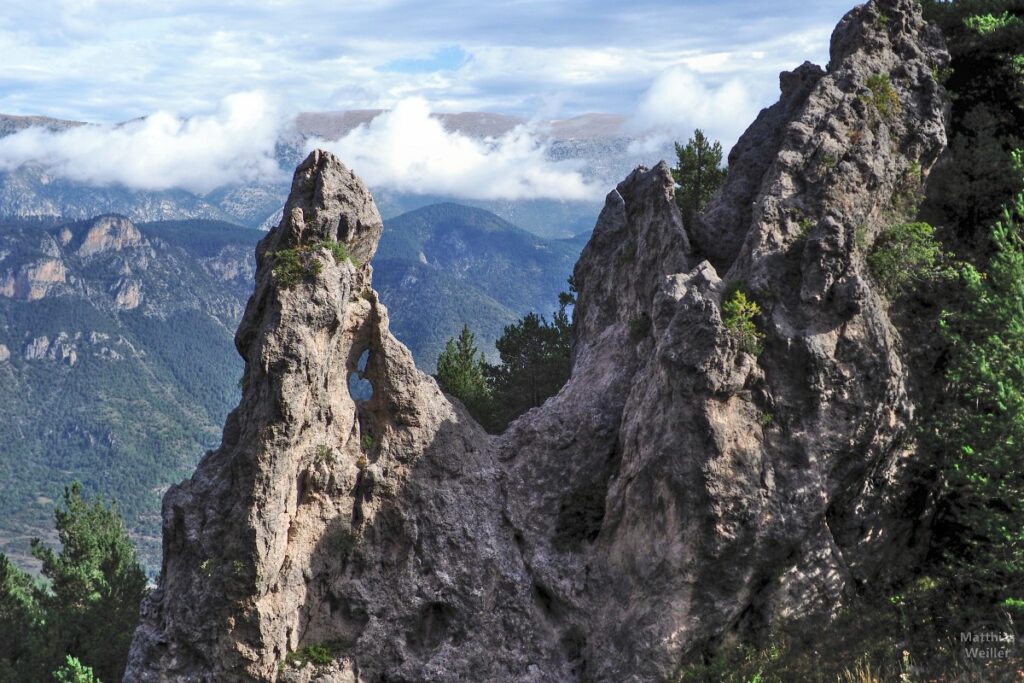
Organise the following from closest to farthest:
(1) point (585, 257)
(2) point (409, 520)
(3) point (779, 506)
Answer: (3) point (779, 506) < (2) point (409, 520) < (1) point (585, 257)

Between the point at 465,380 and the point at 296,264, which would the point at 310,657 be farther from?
the point at 465,380

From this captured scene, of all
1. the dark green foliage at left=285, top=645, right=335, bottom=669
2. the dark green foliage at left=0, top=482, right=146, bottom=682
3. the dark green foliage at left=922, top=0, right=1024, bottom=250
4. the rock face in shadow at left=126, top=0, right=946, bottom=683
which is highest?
the dark green foliage at left=922, top=0, right=1024, bottom=250

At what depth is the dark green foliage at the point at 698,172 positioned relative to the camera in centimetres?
5031

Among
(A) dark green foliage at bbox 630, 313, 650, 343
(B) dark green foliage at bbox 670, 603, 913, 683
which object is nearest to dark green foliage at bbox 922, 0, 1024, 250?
(A) dark green foliage at bbox 630, 313, 650, 343

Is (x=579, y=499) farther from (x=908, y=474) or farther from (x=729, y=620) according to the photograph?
(x=908, y=474)

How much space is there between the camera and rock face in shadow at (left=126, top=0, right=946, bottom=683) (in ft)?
85.9

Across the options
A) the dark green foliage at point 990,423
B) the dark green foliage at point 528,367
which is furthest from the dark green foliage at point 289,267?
the dark green foliage at point 528,367

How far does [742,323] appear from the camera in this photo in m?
26.4

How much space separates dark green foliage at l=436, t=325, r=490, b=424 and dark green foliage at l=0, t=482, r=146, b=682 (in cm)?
2263

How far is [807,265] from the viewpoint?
2689cm

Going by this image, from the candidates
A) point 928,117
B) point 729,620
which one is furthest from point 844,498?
point 928,117

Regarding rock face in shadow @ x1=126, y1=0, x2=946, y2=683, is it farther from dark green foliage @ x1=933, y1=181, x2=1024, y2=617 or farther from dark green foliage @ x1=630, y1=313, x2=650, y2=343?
dark green foliage @ x1=933, y1=181, x2=1024, y2=617

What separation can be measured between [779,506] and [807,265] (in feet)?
22.8

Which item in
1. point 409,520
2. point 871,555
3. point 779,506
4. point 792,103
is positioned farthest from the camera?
point 792,103
